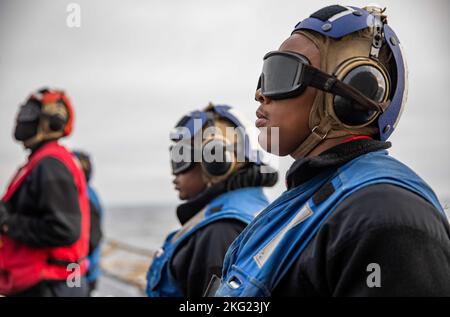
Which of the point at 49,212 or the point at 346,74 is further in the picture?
the point at 49,212

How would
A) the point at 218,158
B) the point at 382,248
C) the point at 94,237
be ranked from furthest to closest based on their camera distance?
the point at 94,237, the point at 218,158, the point at 382,248

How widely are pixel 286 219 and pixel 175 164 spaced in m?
2.34

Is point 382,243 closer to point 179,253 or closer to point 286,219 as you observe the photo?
point 286,219

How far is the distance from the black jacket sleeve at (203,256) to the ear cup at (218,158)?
1.54 ft

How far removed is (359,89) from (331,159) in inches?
12.2

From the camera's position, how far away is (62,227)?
5062 mm

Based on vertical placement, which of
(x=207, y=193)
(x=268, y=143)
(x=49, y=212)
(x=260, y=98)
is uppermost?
(x=260, y=98)

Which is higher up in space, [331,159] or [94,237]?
[331,159]

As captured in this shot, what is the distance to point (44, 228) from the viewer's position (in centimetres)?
496

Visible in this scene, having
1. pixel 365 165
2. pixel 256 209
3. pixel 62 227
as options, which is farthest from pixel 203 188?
pixel 365 165

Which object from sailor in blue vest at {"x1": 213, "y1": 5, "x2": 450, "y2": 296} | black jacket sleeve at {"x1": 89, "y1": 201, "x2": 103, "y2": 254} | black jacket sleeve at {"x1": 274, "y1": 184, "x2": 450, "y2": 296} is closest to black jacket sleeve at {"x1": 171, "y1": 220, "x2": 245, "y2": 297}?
sailor in blue vest at {"x1": 213, "y1": 5, "x2": 450, "y2": 296}

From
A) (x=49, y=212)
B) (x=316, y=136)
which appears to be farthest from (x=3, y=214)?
(x=316, y=136)

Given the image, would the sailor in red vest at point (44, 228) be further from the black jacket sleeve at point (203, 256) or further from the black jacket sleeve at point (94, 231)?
the black jacket sleeve at point (94, 231)

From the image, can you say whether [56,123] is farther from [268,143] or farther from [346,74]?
[346,74]
